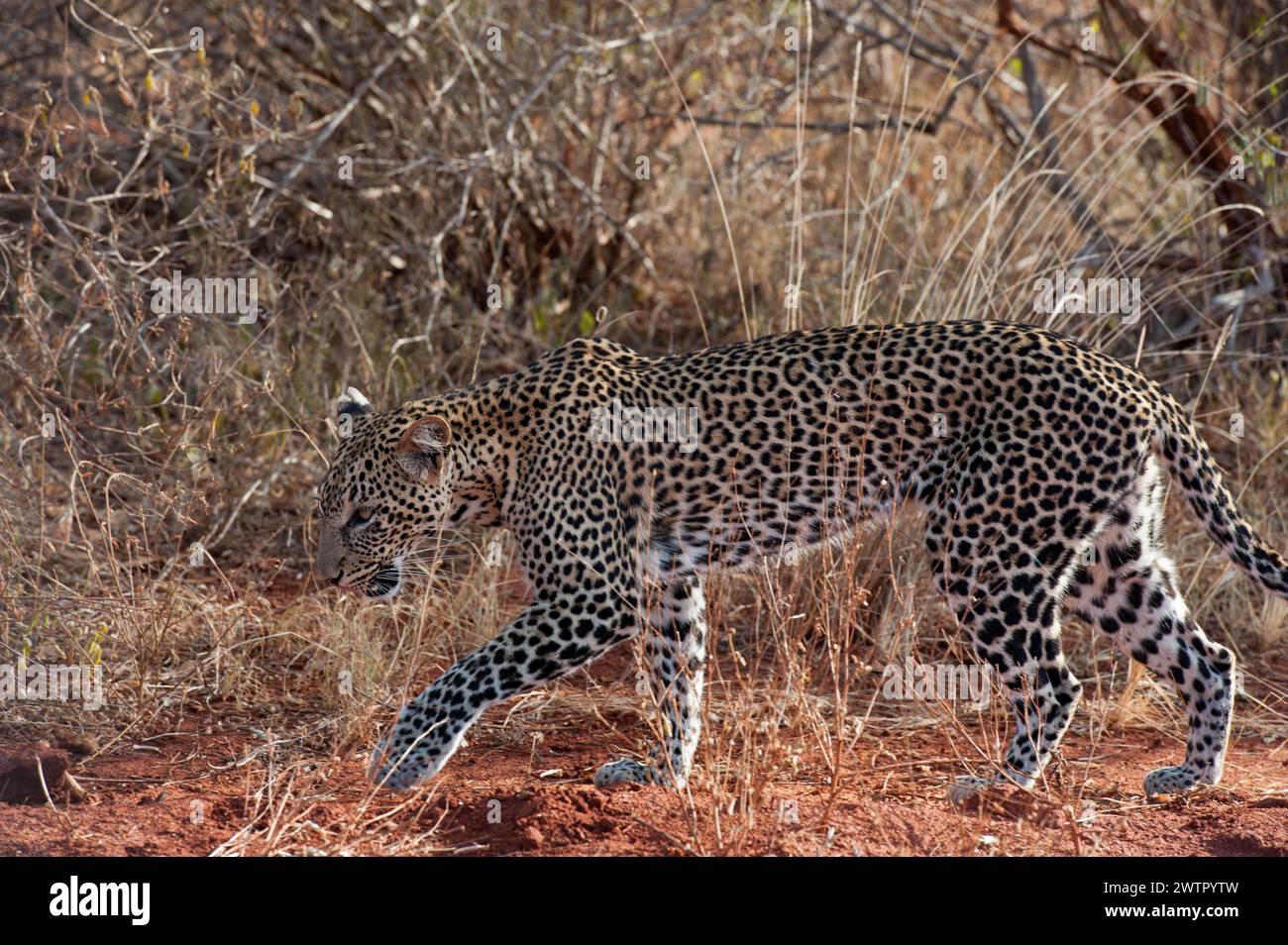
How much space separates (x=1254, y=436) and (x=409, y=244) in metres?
5.04

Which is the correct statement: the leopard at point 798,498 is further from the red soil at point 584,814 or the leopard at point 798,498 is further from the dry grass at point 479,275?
the dry grass at point 479,275

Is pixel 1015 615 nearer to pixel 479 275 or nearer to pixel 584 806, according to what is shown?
pixel 584 806

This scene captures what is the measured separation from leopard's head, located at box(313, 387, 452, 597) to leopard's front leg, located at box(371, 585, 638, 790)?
573 mm

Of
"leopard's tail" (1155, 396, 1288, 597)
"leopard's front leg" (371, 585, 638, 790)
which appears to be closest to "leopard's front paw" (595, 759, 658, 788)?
"leopard's front leg" (371, 585, 638, 790)

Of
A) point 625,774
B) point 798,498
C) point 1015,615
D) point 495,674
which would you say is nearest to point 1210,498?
point 1015,615

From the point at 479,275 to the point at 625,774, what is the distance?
15.6 feet

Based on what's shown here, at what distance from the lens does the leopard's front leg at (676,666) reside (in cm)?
584

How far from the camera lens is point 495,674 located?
5.32 meters

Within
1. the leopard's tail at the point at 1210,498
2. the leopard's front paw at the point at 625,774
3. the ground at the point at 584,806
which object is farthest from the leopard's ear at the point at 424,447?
the leopard's tail at the point at 1210,498

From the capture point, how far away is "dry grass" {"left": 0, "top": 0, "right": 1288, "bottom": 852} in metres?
6.52

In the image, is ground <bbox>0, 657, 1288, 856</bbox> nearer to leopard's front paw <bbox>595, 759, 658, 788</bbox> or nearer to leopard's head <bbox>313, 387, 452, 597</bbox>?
leopard's front paw <bbox>595, 759, 658, 788</bbox>

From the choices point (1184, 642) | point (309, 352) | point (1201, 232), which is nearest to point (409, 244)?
point (309, 352)

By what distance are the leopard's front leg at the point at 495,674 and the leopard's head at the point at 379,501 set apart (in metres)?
0.57

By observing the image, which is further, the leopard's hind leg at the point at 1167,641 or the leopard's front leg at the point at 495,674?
the leopard's hind leg at the point at 1167,641
